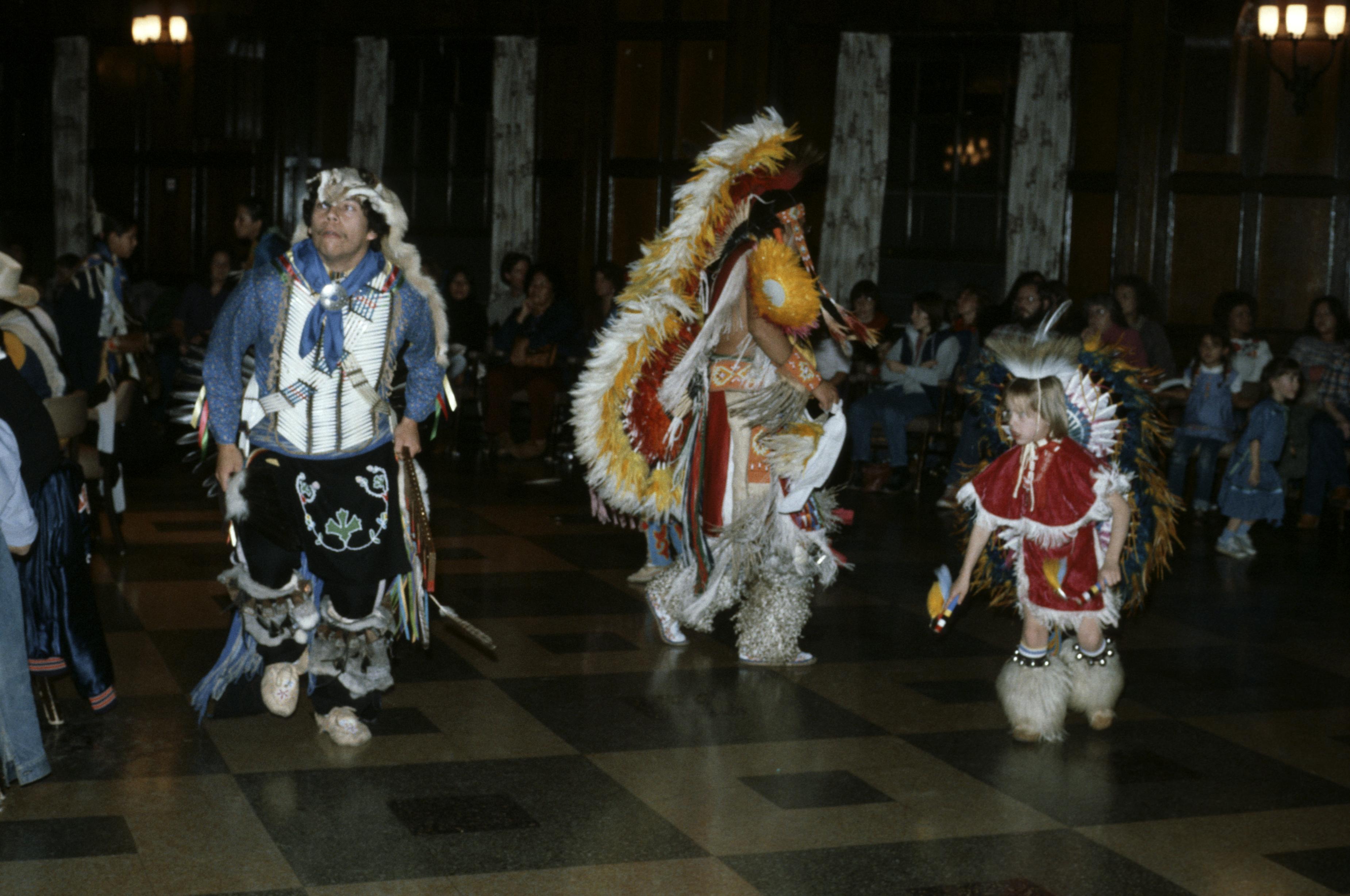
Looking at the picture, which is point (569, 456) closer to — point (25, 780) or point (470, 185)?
point (470, 185)

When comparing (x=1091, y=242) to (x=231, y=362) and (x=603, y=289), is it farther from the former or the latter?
(x=231, y=362)

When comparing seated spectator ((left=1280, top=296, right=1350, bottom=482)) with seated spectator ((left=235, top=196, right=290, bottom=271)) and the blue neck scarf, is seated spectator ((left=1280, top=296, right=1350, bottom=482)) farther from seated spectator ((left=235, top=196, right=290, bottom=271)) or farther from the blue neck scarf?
the blue neck scarf

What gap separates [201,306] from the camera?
11.2 m

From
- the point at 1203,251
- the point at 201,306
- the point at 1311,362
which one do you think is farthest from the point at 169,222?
the point at 1311,362

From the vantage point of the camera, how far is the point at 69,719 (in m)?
Answer: 4.47

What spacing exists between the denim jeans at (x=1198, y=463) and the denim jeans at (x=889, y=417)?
1.62 meters

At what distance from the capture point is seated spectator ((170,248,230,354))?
36.5 ft

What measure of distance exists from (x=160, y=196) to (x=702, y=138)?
513 cm

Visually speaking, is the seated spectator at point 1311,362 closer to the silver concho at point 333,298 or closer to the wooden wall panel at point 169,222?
the silver concho at point 333,298

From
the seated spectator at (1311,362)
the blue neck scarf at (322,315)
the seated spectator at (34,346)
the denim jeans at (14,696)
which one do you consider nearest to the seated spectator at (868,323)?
the seated spectator at (1311,362)

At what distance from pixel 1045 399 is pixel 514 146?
352 inches

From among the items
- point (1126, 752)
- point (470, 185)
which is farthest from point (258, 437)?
point (470, 185)

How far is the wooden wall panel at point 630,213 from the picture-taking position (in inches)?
484

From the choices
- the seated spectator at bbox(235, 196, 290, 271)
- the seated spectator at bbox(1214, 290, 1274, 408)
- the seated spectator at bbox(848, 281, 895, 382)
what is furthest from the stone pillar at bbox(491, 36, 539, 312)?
the seated spectator at bbox(235, 196, 290, 271)
